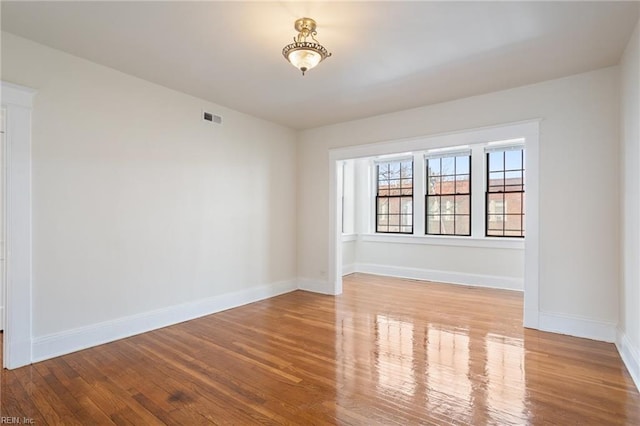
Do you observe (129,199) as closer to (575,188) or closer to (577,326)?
(575,188)

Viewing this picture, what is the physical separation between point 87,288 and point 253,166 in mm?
2763

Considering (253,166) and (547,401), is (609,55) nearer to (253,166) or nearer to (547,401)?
(547,401)

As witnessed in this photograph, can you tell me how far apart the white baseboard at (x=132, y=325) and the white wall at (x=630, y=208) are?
174 inches

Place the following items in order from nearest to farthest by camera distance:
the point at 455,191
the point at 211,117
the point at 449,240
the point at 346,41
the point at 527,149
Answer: the point at 346,41
the point at 527,149
the point at 211,117
the point at 449,240
the point at 455,191

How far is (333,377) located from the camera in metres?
2.70

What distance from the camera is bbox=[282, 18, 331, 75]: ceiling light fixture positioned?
103 inches

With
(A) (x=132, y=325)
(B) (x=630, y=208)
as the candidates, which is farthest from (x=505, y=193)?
(A) (x=132, y=325)

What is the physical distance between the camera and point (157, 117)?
12.9 feet

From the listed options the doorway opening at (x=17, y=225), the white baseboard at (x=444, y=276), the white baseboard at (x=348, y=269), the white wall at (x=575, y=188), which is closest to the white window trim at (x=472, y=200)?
the white baseboard at (x=444, y=276)

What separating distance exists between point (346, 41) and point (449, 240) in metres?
4.68

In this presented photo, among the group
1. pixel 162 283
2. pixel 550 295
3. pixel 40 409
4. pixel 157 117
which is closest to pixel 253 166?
pixel 157 117

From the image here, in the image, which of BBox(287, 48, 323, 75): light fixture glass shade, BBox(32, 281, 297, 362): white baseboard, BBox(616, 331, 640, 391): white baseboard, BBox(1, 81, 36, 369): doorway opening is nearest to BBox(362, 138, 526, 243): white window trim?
BBox(616, 331, 640, 391): white baseboard

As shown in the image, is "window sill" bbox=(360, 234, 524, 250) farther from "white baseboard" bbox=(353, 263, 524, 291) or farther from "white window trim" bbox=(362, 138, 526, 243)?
"white baseboard" bbox=(353, 263, 524, 291)

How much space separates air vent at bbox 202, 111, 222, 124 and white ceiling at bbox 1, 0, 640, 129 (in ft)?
1.14
